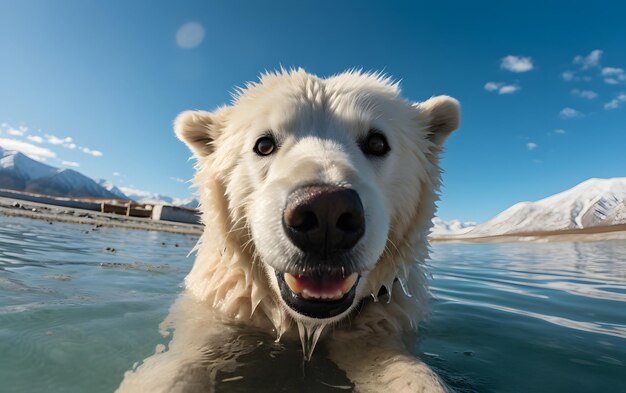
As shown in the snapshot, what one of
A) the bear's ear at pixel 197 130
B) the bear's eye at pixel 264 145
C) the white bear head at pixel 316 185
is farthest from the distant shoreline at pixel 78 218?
the bear's eye at pixel 264 145

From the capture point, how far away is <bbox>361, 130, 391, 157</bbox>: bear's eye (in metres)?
3.56

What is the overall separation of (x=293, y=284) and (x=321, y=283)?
0.66ft

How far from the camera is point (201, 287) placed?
394 cm

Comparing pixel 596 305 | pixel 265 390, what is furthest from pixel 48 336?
pixel 596 305

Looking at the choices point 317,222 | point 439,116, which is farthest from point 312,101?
point 317,222

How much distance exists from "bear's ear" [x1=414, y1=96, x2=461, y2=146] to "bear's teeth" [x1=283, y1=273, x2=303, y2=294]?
239 cm

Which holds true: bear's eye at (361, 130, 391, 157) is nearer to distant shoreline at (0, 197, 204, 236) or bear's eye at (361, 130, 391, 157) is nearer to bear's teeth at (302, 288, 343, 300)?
bear's teeth at (302, 288, 343, 300)

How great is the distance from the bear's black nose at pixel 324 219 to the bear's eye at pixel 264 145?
119 cm

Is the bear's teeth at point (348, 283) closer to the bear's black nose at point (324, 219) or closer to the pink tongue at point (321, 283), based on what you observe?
the pink tongue at point (321, 283)

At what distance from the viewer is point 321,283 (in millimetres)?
2621

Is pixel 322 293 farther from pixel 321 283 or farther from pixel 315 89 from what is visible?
pixel 315 89

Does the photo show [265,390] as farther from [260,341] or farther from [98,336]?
[98,336]

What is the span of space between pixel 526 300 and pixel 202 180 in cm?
494

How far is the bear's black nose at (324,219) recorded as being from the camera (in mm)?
2229
